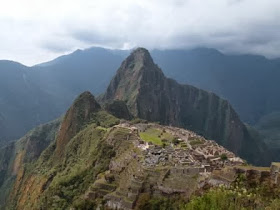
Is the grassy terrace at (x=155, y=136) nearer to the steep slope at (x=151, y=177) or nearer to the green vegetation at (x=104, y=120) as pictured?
the steep slope at (x=151, y=177)

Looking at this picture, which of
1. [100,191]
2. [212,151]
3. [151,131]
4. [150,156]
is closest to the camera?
[100,191]

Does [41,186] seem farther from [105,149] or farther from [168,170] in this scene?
[168,170]

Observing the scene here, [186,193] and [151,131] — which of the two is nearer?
[186,193]

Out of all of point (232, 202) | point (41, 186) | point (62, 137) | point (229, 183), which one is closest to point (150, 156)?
point (229, 183)

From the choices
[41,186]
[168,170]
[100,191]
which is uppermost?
[168,170]

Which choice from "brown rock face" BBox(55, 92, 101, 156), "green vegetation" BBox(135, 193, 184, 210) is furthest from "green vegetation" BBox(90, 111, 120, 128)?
"green vegetation" BBox(135, 193, 184, 210)

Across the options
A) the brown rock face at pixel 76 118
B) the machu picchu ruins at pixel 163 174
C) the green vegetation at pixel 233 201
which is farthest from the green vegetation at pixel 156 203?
the brown rock face at pixel 76 118

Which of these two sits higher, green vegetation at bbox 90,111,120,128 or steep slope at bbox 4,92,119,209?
green vegetation at bbox 90,111,120,128

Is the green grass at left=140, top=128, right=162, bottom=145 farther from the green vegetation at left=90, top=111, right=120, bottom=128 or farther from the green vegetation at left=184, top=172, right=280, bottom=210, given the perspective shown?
the green vegetation at left=184, top=172, right=280, bottom=210

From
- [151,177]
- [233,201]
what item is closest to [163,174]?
[151,177]
